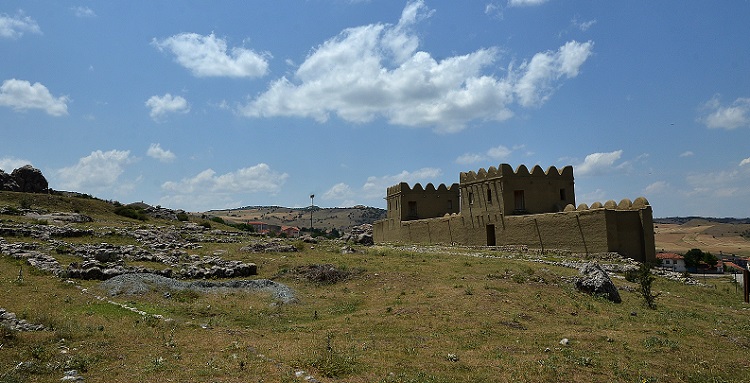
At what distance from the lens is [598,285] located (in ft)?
60.8

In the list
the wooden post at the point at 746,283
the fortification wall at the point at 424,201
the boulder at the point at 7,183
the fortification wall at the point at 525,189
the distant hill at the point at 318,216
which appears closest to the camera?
the wooden post at the point at 746,283

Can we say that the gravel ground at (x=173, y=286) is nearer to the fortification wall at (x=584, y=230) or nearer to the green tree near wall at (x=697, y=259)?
the fortification wall at (x=584, y=230)

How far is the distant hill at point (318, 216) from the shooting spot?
148 meters

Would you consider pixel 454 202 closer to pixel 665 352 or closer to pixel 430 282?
pixel 430 282

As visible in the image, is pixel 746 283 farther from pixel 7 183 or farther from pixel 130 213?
pixel 7 183

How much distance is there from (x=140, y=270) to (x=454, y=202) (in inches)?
1435

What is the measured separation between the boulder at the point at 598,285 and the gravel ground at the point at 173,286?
39.3 feet

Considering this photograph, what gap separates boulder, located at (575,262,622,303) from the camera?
1848cm

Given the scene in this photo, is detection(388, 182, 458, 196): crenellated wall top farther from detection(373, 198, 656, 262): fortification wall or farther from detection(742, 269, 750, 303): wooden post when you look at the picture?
detection(742, 269, 750, 303): wooden post

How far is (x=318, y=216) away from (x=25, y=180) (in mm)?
117200

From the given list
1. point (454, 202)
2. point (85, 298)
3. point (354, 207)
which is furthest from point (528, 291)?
point (354, 207)

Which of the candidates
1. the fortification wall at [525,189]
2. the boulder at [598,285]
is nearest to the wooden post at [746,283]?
the boulder at [598,285]

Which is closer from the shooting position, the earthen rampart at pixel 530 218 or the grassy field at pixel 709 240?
the earthen rampart at pixel 530 218

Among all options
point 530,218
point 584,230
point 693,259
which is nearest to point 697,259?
point 693,259
